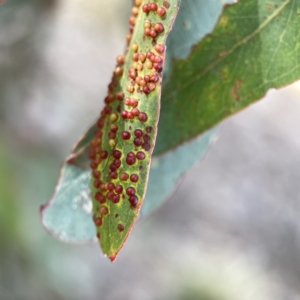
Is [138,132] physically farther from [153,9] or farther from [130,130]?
[153,9]

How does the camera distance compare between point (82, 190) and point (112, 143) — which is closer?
point (112, 143)

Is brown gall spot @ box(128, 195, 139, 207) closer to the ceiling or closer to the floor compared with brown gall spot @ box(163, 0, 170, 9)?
closer to the floor

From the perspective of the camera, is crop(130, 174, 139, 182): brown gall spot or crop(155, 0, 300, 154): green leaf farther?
crop(155, 0, 300, 154): green leaf

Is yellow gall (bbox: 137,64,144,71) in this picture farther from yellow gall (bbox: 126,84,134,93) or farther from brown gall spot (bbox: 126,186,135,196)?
brown gall spot (bbox: 126,186,135,196)

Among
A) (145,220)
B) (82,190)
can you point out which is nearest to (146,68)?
(82,190)

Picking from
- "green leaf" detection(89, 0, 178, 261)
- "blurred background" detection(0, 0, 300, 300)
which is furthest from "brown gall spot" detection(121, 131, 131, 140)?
"blurred background" detection(0, 0, 300, 300)

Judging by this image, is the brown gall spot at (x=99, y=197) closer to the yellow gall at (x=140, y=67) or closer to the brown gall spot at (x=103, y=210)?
the brown gall spot at (x=103, y=210)

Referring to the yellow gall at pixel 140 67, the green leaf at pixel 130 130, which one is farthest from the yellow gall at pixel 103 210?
the yellow gall at pixel 140 67
